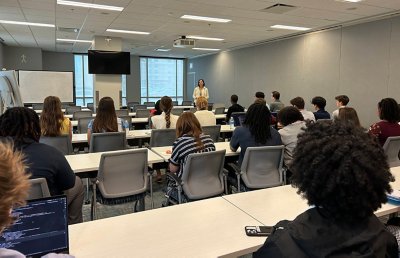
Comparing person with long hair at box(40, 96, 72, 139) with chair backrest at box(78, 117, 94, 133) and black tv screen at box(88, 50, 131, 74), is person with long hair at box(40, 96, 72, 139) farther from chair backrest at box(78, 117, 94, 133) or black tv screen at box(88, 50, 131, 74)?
black tv screen at box(88, 50, 131, 74)

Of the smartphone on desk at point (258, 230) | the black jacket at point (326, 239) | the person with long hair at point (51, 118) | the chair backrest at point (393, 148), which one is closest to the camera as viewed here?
the black jacket at point (326, 239)

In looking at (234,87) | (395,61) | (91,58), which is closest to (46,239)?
(395,61)

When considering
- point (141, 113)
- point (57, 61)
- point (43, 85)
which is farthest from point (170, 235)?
point (57, 61)

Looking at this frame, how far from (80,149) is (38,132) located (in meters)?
2.77

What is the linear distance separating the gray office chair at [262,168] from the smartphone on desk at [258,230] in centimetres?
134

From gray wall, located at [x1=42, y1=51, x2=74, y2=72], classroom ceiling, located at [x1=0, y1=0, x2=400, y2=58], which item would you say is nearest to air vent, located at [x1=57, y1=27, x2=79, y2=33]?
classroom ceiling, located at [x1=0, y1=0, x2=400, y2=58]

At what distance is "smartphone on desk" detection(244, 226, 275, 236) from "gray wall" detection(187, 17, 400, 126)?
21.6 ft

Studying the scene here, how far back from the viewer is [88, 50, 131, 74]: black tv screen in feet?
31.6

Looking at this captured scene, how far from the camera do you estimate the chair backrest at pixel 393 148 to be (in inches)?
134

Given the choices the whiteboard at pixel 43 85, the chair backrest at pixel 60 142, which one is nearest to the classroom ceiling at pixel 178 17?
the whiteboard at pixel 43 85

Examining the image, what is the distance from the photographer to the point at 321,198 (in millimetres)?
962

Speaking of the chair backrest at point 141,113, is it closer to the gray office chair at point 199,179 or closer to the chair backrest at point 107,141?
the chair backrest at point 107,141

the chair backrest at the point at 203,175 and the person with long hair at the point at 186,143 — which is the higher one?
the person with long hair at the point at 186,143

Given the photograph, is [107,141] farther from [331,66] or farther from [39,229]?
[331,66]
